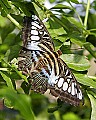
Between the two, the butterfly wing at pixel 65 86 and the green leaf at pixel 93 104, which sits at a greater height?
the butterfly wing at pixel 65 86

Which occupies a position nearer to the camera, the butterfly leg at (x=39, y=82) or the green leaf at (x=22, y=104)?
the green leaf at (x=22, y=104)

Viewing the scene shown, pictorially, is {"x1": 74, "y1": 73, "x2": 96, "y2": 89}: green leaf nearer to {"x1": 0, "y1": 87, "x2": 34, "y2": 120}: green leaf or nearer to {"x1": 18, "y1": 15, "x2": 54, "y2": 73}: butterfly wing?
{"x1": 18, "y1": 15, "x2": 54, "y2": 73}: butterfly wing

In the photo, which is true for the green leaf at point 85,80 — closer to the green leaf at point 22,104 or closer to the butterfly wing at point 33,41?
the butterfly wing at point 33,41

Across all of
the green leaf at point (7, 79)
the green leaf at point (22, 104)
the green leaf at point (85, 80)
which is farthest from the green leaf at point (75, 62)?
the green leaf at point (22, 104)

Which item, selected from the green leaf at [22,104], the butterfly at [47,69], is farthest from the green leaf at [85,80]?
the green leaf at [22,104]

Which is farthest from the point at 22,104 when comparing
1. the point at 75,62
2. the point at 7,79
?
the point at 75,62

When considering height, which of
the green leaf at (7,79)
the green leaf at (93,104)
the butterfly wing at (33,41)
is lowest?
the green leaf at (93,104)

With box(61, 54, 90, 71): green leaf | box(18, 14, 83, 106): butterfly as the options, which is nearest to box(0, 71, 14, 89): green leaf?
box(18, 14, 83, 106): butterfly
